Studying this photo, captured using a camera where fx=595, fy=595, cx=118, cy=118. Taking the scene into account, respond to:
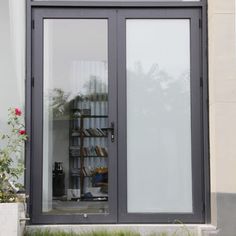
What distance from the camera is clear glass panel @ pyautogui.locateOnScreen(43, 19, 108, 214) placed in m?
5.70

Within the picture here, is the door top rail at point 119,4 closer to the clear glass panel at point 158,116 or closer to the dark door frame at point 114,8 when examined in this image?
the dark door frame at point 114,8

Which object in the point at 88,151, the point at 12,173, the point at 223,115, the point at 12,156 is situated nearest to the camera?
the point at 12,173

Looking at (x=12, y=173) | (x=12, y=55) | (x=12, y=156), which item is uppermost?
(x=12, y=55)

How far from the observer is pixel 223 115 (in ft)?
18.0

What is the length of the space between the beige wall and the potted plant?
5.78ft

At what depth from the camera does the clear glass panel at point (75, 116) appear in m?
5.70

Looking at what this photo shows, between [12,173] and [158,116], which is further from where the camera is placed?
[158,116]

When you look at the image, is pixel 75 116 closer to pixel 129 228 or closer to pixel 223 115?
pixel 129 228

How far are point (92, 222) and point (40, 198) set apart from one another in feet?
1.78

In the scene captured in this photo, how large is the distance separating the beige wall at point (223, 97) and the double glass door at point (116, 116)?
272 millimetres

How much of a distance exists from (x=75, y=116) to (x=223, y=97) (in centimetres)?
143

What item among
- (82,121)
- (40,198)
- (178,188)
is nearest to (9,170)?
(40,198)

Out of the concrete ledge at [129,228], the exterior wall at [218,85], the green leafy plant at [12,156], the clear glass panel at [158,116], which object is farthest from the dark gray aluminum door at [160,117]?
the green leafy plant at [12,156]

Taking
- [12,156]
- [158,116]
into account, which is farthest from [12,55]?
[158,116]
